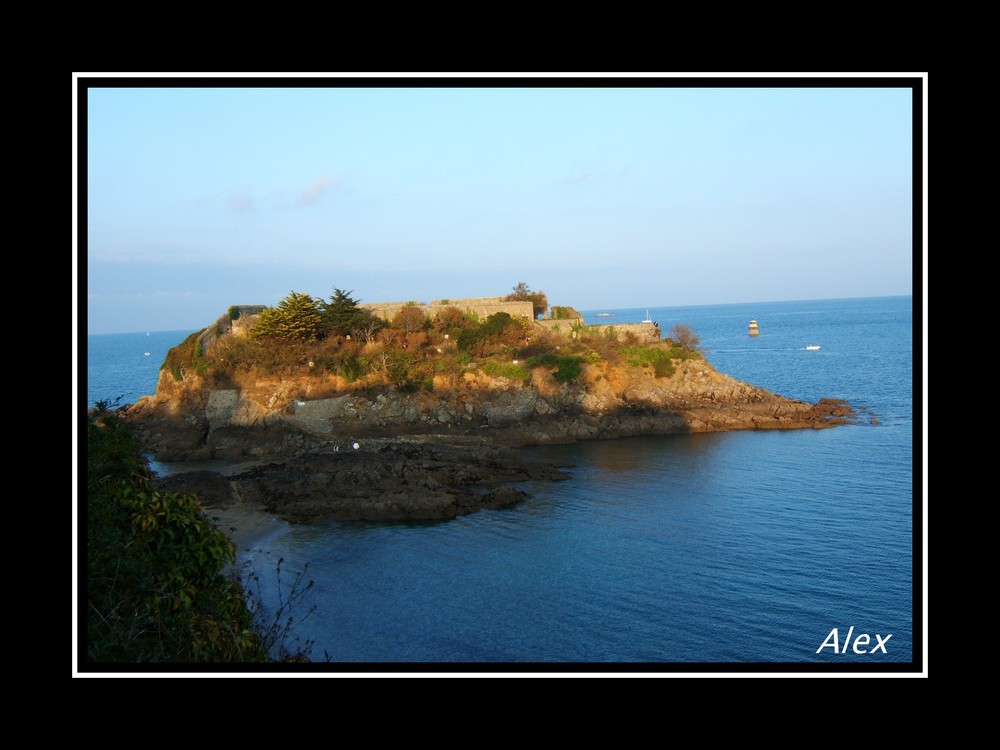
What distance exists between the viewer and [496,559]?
1566 centimetres

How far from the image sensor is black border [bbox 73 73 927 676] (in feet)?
11.7

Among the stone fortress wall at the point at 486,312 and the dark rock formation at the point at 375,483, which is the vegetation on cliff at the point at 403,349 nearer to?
the stone fortress wall at the point at 486,312

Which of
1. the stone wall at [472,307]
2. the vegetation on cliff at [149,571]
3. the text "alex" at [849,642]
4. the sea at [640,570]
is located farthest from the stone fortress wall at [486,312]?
the vegetation on cliff at [149,571]

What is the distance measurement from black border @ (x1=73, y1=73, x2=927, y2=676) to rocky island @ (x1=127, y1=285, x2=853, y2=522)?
1893 cm

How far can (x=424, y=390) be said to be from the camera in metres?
30.5

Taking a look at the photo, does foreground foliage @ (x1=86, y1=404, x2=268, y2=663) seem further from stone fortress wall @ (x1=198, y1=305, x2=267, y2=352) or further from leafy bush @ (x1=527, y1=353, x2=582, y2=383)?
stone fortress wall @ (x1=198, y1=305, x2=267, y2=352)

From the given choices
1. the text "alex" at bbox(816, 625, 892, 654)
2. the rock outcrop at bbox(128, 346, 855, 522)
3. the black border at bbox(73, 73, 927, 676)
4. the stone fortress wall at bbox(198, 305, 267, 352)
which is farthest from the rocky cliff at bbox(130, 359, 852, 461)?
the black border at bbox(73, 73, 927, 676)

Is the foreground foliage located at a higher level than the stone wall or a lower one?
lower

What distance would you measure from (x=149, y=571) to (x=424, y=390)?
938 inches

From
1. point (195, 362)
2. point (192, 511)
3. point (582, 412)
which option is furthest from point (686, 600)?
point (195, 362)

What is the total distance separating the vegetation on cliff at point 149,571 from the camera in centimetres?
599
